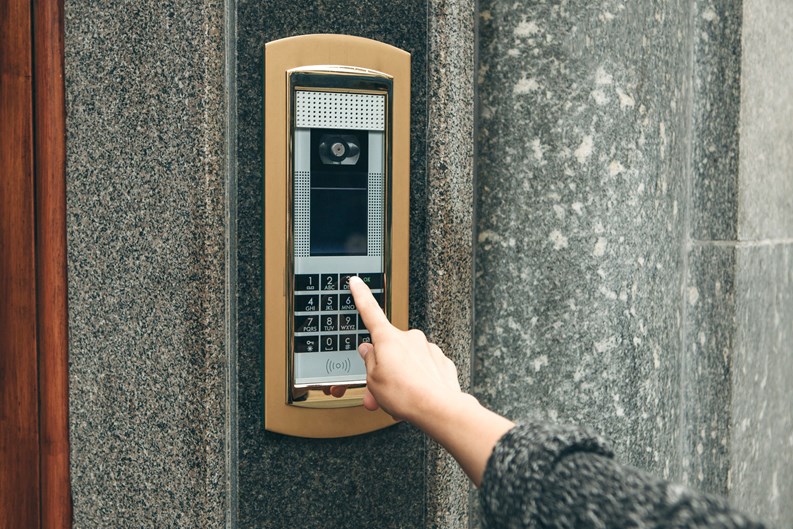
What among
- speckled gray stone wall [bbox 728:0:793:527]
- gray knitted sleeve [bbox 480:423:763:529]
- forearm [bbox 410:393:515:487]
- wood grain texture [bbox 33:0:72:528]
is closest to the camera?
gray knitted sleeve [bbox 480:423:763:529]

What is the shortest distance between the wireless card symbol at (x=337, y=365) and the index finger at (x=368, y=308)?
5.3 inches

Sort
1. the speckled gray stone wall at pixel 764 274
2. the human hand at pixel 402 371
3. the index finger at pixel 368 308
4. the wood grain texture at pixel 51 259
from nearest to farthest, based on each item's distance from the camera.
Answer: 1. the human hand at pixel 402 371
2. the index finger at pixel 368 308
3. the wood grain texture at pixel 51 259
4. the speckled gray stone wall at pixel 764 274

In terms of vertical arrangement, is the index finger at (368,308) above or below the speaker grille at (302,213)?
below

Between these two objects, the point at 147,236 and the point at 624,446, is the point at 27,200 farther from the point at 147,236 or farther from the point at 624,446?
the point at 624,446

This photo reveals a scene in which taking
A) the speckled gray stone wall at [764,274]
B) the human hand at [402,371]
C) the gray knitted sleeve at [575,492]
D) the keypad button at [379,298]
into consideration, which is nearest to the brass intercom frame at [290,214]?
the keypad button at [379,298]

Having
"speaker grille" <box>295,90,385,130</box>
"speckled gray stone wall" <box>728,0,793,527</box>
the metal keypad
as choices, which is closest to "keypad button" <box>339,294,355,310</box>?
the metal keypad

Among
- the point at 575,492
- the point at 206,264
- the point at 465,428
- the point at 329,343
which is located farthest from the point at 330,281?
the point at 575,492

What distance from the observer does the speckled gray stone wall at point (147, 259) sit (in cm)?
167

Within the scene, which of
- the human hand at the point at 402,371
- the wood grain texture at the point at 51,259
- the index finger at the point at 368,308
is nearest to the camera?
the human hand at the point at 402,371

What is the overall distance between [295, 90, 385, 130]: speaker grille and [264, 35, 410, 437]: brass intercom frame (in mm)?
34

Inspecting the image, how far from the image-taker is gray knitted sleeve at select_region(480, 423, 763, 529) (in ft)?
2.90

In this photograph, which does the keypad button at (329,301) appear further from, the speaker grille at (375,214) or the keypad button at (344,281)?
the speaker grille at (375,214)

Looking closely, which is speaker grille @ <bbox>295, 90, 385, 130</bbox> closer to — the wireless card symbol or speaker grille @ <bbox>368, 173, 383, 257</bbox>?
speaker grille @ <bbox>368, 173, 383, 257</bbox>

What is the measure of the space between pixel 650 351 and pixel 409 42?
3.29 feet
